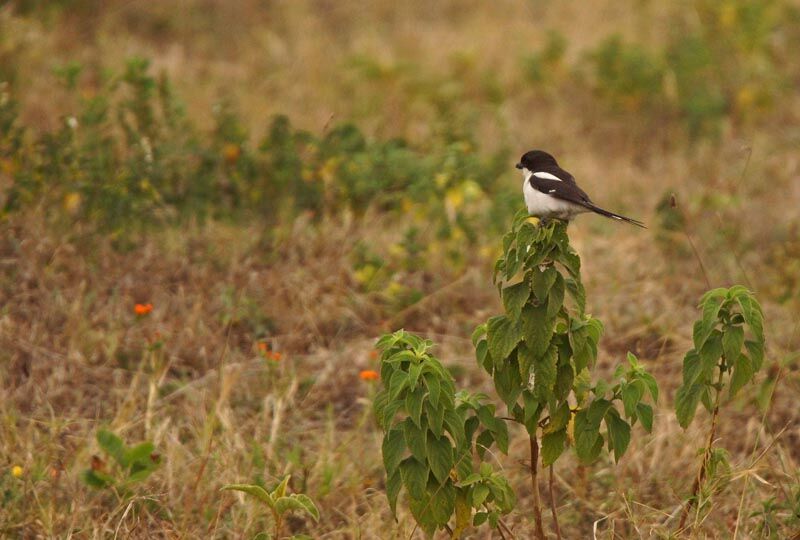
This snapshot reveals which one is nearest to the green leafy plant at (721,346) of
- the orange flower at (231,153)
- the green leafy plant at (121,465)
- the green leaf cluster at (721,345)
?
the green leaf cluster at (721,345)

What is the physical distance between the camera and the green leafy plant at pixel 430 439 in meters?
2.98

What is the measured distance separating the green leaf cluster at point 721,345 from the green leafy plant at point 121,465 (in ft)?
6.18

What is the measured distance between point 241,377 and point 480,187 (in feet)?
6.80

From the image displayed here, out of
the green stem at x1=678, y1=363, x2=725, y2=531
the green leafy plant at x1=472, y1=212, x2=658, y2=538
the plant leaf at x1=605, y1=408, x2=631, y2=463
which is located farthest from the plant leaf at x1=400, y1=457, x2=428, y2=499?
the green stem at x1=678, y1=363, x2=725, y2=531

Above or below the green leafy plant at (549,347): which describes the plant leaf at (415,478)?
below

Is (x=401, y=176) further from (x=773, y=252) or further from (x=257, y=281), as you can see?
(x=773, y=252)

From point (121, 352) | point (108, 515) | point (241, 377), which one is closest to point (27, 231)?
point (121, 352)

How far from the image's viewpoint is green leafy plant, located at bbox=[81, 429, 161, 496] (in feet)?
12.6

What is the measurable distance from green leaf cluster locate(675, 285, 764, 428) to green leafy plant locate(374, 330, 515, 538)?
22.7 inches

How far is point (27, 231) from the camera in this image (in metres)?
5.27

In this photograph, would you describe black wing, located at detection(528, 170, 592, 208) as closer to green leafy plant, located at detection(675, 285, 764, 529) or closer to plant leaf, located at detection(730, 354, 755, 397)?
green leafy plant, located at detection(675, 285, 764, 529)

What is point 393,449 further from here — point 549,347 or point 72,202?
point 72,202

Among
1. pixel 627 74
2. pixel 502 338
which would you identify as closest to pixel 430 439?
pixel 502 338

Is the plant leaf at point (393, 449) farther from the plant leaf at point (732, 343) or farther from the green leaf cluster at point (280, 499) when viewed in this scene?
the plant leaf at point (732, 343)
